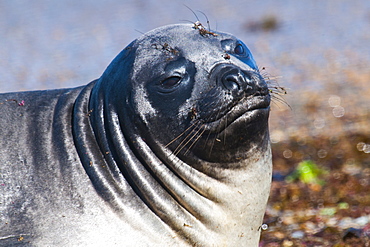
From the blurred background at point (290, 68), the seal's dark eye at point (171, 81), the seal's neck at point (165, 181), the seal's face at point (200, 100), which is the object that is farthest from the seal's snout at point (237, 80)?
the blurred background at point (290, 68)

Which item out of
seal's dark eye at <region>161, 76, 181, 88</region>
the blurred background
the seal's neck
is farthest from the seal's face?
the blurred background

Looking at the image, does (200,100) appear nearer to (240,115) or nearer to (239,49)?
(240,115)

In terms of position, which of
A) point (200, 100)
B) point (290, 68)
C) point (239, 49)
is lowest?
→ point (200, 100)

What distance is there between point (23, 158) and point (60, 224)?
0.54 metres

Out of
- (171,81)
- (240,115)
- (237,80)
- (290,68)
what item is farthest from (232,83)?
(290,68)

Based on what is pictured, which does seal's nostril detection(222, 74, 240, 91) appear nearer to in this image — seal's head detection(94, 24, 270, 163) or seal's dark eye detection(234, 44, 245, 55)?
seal's head detection(94, 24, 270, 163)

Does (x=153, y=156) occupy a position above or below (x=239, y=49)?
below

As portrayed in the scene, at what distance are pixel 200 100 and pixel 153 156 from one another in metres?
0.48

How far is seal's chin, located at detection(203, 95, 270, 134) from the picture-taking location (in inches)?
160

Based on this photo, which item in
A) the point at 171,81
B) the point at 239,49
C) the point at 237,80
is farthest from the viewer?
the point at 239,49

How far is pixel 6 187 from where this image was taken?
4129 mm

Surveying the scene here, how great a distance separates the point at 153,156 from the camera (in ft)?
13.8

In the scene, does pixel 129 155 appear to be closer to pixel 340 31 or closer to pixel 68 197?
pixel 68 197

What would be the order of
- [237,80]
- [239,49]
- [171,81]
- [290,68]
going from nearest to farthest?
[237,80] → [171,81] → [239,49] → [290,68]
